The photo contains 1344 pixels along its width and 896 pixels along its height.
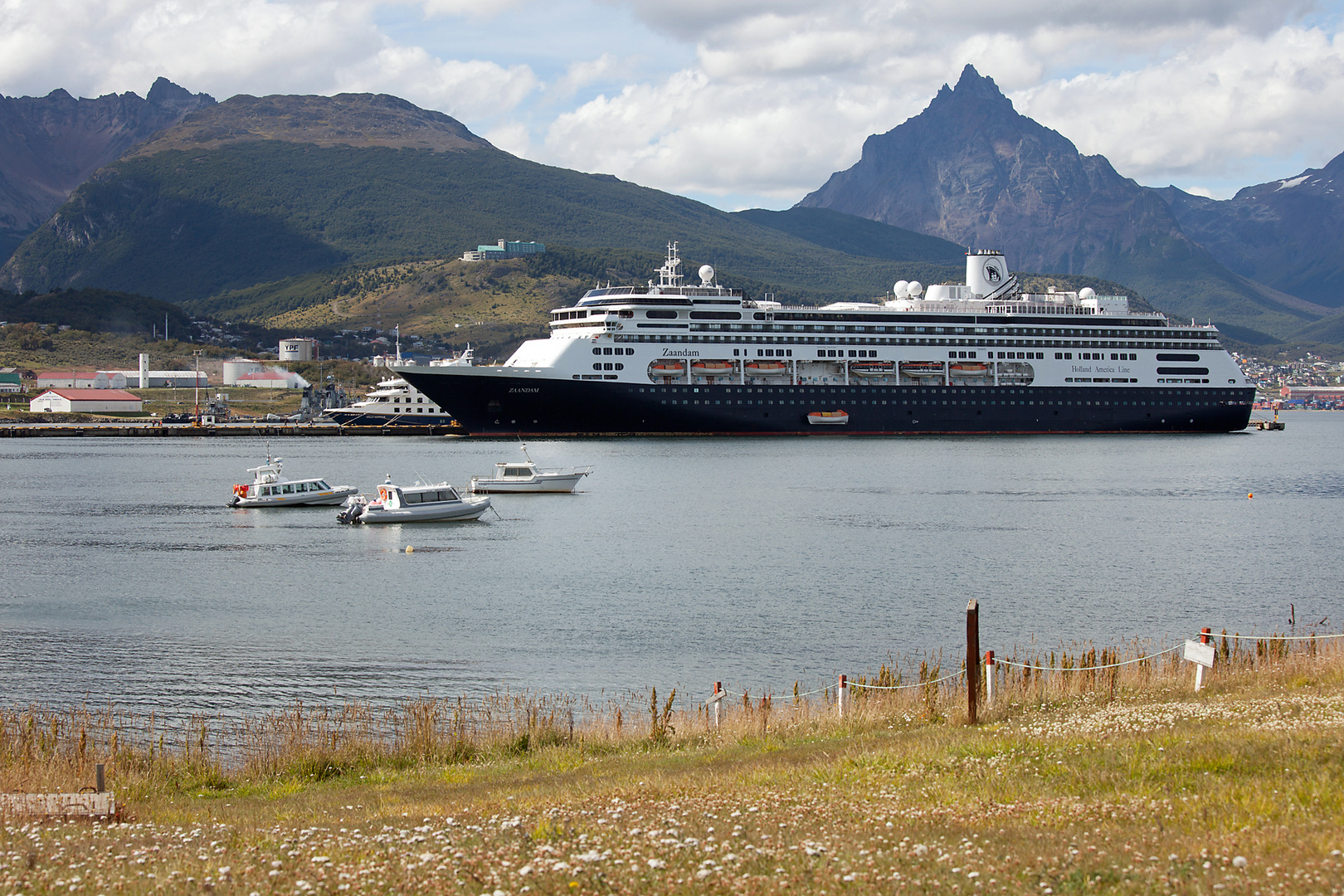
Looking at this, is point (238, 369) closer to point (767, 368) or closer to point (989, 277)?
point (767, 368)

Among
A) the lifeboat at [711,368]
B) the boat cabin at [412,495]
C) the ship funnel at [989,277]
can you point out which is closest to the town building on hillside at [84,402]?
the lifeboat at [711,368]

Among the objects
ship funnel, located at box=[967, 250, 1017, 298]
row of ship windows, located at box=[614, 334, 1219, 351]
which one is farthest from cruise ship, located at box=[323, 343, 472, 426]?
ship funnel, located at box=[967, 250, 1017, 298]

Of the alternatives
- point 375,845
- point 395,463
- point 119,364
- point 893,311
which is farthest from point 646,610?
point 119,364

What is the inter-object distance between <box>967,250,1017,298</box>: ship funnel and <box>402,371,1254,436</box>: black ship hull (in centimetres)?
1016

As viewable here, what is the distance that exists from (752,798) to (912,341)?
8862 centimetres

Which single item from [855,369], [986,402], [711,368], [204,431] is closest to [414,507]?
[711,368]

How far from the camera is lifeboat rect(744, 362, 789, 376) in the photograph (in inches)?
3642

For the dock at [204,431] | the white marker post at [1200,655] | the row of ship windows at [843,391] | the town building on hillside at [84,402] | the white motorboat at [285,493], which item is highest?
the town building on hillside at [84,402]

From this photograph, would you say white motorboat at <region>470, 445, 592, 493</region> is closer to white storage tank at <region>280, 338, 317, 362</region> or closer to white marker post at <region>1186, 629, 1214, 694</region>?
white marker post at <region>1186, 629, 1214, 694</region>

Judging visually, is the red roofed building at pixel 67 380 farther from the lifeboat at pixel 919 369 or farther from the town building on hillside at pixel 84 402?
the lifeboat at pixel 919 369

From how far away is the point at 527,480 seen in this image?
190 ft

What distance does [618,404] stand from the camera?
88.7 meters

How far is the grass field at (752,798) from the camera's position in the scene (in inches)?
348

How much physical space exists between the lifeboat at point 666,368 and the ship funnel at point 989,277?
29909mm
